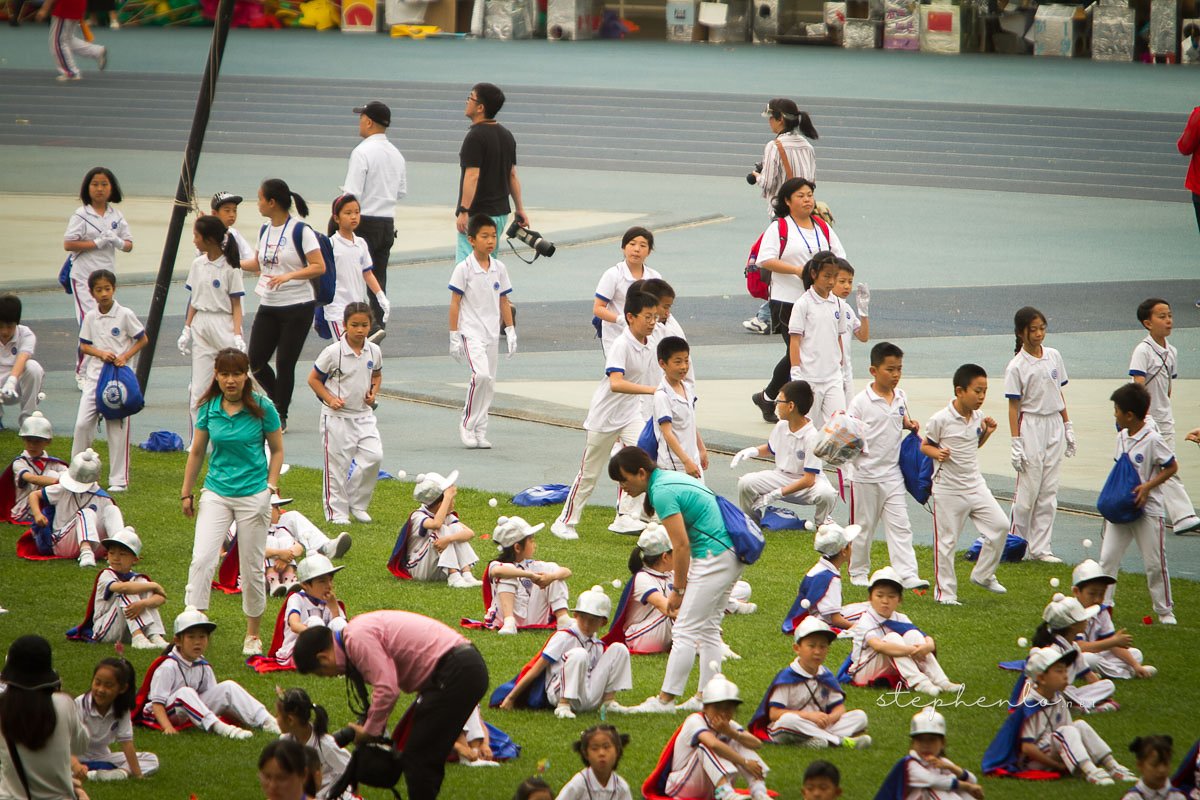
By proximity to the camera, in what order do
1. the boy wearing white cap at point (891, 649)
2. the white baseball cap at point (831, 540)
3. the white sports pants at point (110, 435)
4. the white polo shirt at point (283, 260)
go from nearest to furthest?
the boy wearing white cap at point (891, 649)
the white baseball cap at point (831, 540)
the white sports pants at point (110, 435)
the white polo shirt at point (283, 260)

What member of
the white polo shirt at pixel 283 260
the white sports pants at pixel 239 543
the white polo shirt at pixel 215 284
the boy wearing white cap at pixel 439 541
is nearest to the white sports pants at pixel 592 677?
the white sports pants at pixel 239 543

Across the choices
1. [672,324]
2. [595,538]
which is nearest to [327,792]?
[595,538]

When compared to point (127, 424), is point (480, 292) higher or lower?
higher

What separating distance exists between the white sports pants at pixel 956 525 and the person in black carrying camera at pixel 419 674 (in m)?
4.34

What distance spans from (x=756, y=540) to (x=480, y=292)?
19.5ft

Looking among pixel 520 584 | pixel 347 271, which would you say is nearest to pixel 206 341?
pixel 347 271

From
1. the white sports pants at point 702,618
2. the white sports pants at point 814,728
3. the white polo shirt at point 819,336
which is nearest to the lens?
the white sports pants at point 814,728

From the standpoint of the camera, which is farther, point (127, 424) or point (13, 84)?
point (13, 84)

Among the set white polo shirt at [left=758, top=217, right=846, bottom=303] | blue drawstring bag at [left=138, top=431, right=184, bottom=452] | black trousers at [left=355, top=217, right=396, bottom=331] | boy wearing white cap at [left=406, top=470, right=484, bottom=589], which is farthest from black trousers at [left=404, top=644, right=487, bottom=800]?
black trousers at [left=355, top=217, right=396, bottom=331]

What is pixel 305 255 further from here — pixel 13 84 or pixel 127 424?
pixel 13 84

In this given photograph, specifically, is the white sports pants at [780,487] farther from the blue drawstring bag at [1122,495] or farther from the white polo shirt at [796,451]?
the blue drawstring bag at [1122,495]

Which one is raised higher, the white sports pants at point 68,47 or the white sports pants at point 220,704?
the white sports pants at point 68,47

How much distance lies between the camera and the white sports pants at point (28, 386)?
540 inches

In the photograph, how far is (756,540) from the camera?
27.7 ft
